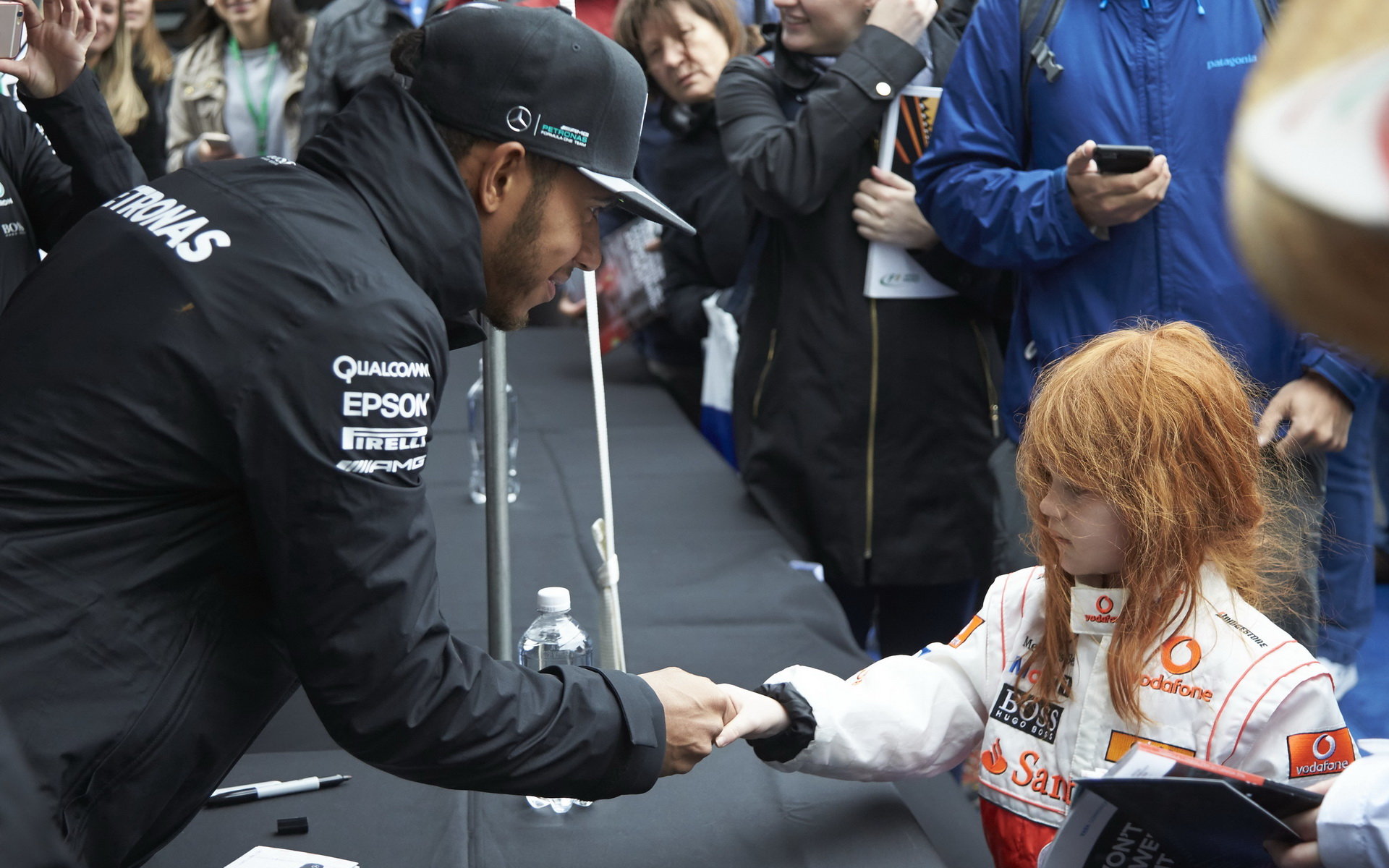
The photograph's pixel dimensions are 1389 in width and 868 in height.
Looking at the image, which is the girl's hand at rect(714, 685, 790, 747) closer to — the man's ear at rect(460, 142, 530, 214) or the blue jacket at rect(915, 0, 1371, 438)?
the man's ear at rect(460, 142, 530, 214)

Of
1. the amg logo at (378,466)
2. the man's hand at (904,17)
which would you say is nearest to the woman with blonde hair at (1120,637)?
the amg logo at (378,466)

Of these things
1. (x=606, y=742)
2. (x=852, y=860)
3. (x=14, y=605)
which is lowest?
(x=852, y=860)

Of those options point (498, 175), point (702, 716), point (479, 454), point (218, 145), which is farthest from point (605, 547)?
point (218, 145)

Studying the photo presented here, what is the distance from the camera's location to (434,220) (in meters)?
1.23

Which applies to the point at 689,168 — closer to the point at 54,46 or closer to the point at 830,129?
the point at 830,129

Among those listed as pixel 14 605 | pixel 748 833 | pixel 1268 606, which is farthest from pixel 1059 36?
pixel 14 605

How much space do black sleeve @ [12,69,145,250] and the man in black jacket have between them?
95 centimetres

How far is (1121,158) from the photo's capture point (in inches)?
78.4

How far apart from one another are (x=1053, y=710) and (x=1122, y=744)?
0.30 feet

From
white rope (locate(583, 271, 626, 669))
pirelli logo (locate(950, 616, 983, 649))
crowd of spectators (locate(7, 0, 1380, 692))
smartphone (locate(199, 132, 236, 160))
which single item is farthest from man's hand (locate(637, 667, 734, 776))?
smartphone (locate(199, 132, 236, 160))

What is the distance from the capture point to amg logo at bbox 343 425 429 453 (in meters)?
1.05

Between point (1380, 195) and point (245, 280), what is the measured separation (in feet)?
3.25

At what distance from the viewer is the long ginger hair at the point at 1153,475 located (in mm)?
1354

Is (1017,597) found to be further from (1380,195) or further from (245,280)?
(1380,195)
